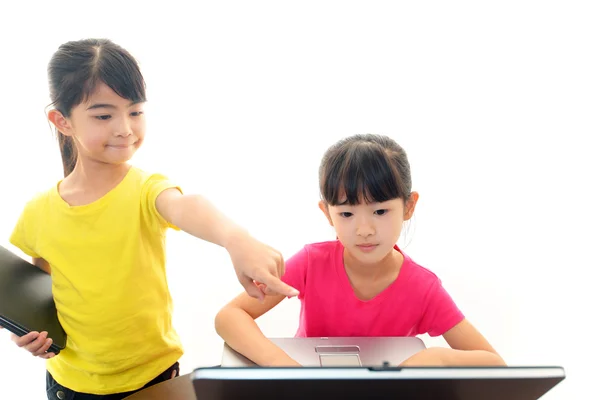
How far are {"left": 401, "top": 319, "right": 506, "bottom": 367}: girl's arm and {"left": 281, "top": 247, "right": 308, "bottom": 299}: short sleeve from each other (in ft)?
1.01

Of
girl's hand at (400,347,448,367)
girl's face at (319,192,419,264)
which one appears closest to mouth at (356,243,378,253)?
girl's face at (319,192,419,264)

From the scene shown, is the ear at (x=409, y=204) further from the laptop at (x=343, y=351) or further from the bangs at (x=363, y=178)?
the laptop at (x=343, y=351)

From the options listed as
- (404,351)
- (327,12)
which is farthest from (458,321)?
(327,12)

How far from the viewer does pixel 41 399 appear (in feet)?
6.10

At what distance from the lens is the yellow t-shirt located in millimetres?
1107

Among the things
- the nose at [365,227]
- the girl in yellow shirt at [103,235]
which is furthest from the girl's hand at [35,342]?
the nose at [365,227]

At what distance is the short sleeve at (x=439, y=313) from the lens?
3.68 feet

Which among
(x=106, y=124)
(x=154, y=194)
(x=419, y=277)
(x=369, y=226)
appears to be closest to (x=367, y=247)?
(x=369, y=226)

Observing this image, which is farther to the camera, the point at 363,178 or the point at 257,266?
the point at 363,178

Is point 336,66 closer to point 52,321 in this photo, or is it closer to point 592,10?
point 592,10

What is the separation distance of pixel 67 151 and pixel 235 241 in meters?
0.61

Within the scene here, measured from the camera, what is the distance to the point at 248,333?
40.0 inches

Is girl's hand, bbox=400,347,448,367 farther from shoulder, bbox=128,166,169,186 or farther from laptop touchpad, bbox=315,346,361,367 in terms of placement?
shoulder, bbox=128,166,169,186

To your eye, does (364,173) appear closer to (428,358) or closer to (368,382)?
(428,358)
